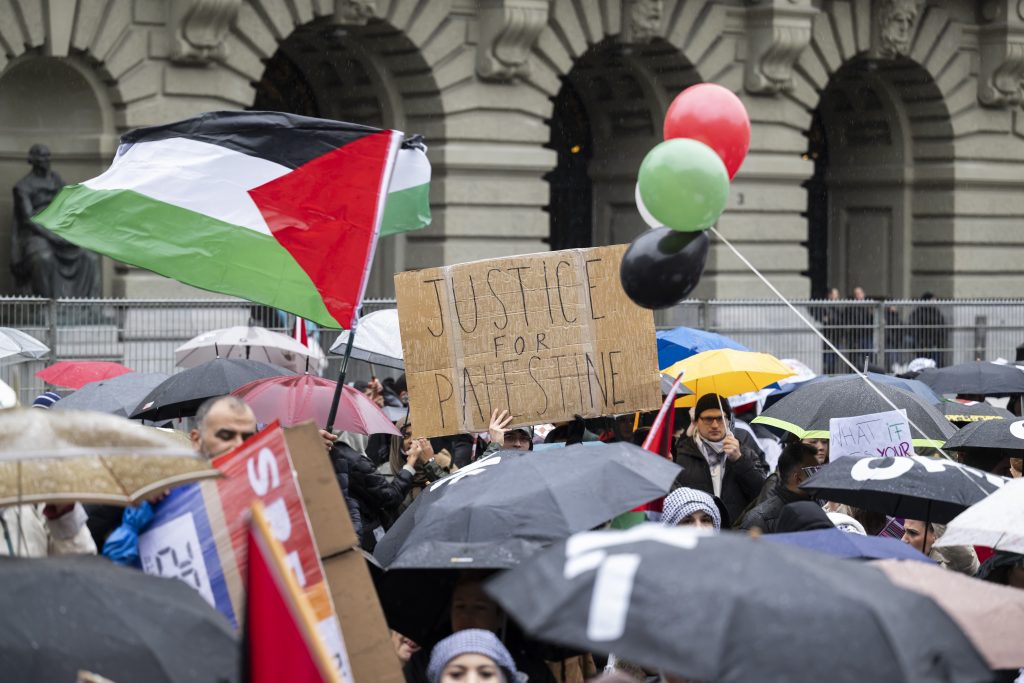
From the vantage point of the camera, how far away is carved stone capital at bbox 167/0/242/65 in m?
Result: 18.2

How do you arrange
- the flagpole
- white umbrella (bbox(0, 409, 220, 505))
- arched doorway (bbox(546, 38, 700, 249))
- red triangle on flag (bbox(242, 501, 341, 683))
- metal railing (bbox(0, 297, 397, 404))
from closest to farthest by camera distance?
red triangle on flag (bbox(242, 501, 341, 683)), white umbrella (bbox(0, 409, 220, 505)), the flagpole, metal railing (bbox(0, 297, 397, 404)), arched doorway (bbox(546, 38, 700, 249))

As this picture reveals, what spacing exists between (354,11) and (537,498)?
15299 mm

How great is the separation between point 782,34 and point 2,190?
987 cm

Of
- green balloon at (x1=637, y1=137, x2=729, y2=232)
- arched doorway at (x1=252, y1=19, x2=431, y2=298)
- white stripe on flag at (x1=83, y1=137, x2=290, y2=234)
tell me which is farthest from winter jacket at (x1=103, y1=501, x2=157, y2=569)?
arched doorway at (x1=252, y1=19, x2=431, y2=298)

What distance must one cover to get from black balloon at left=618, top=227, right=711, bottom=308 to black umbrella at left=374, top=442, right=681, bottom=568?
Answer: 0.50 meters

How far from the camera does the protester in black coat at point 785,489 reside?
712 centimetres

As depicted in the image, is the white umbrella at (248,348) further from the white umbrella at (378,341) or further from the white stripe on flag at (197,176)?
the white stripe on flag at (197,176)

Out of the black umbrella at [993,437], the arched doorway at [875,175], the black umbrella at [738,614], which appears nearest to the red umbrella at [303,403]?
the black umbrella at [993,437]

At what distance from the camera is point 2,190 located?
729 inches

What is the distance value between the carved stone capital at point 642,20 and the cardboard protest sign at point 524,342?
1511 cm

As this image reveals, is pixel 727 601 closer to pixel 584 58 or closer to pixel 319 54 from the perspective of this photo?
pixel 319 54

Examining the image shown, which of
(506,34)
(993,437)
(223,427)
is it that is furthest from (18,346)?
(506,34)

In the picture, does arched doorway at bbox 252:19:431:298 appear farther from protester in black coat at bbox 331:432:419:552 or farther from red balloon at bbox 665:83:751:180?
red balloon at bbox 665:83:751:180

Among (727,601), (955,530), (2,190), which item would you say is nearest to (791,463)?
(955,530)
